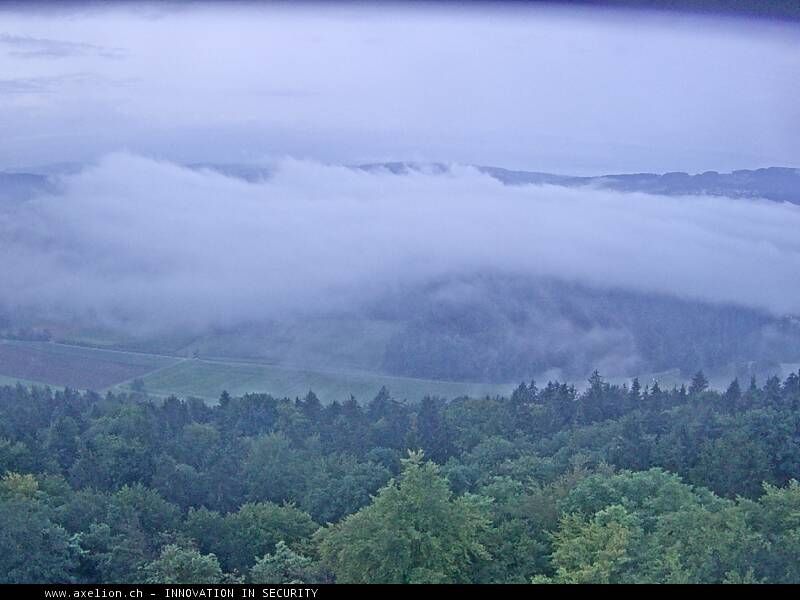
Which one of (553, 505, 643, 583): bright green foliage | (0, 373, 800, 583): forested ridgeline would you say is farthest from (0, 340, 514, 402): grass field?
(553, 505, 643, 583): bright green foliage

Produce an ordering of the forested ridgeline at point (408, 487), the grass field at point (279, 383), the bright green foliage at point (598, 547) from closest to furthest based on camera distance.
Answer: the bright green foliage at point (598, 547), the forested ridgeline at point (408, 487), the grass field at point (279, 383)

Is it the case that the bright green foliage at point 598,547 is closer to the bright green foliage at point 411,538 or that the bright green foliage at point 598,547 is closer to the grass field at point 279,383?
the bright green foliage at point 411,538

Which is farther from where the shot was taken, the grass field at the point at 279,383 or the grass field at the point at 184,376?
the grass field at the point at 184,376

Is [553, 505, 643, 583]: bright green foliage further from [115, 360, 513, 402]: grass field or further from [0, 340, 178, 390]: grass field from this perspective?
[0, 340, 178, 390]: grass field

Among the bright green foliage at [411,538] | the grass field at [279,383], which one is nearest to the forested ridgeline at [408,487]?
the bright green foliage at [411,538]

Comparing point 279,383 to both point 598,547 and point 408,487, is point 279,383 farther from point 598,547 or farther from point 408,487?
point 598,547

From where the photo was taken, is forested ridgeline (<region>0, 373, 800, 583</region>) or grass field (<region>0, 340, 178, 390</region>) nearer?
forested ridgeline (<region>0, 373, 800, 583</region>)
